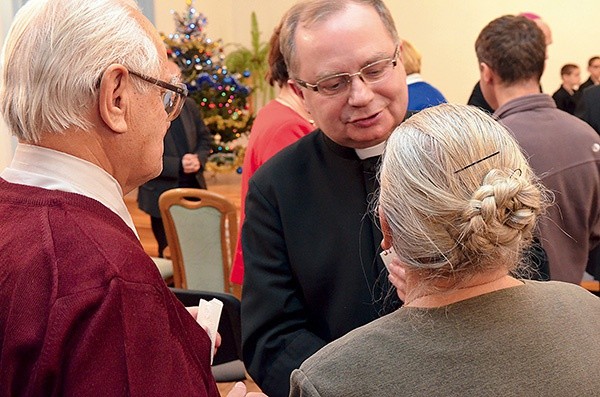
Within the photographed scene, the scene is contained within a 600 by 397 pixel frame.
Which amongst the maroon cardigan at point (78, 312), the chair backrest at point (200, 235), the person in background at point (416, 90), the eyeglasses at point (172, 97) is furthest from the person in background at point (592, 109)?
the maroon cardigan at point (78, 312)

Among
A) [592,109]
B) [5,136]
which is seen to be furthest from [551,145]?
[592,109]

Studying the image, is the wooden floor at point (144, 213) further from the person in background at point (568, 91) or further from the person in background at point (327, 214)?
the person in background at point (327, 214)

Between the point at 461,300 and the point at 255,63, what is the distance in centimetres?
1074

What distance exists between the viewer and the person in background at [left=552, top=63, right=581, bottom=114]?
9.41 meters

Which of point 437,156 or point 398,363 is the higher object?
point 437,156

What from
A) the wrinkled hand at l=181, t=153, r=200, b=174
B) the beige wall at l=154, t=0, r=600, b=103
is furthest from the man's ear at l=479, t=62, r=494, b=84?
the beige wall at l=154, t=0, r=600, b=103

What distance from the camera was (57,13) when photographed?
1233mm

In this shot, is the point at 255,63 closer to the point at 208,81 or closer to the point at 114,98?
the point at 208,81

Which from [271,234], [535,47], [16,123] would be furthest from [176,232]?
[16,123]

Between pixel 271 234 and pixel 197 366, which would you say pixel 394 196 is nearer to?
pixel 197 366

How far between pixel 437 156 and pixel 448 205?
8 cm

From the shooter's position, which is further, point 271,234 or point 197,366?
point 271,234

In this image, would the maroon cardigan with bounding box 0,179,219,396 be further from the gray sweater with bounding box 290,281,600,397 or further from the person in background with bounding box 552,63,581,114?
the person in background with bounding box 552,63,581,114

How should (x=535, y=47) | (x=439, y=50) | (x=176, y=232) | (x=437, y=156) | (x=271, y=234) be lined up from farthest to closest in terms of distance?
(x=439, y=50) < (x=176, y=232) < (x=535, y=47) < (x=271, y=234) < (x=437, y=156)
